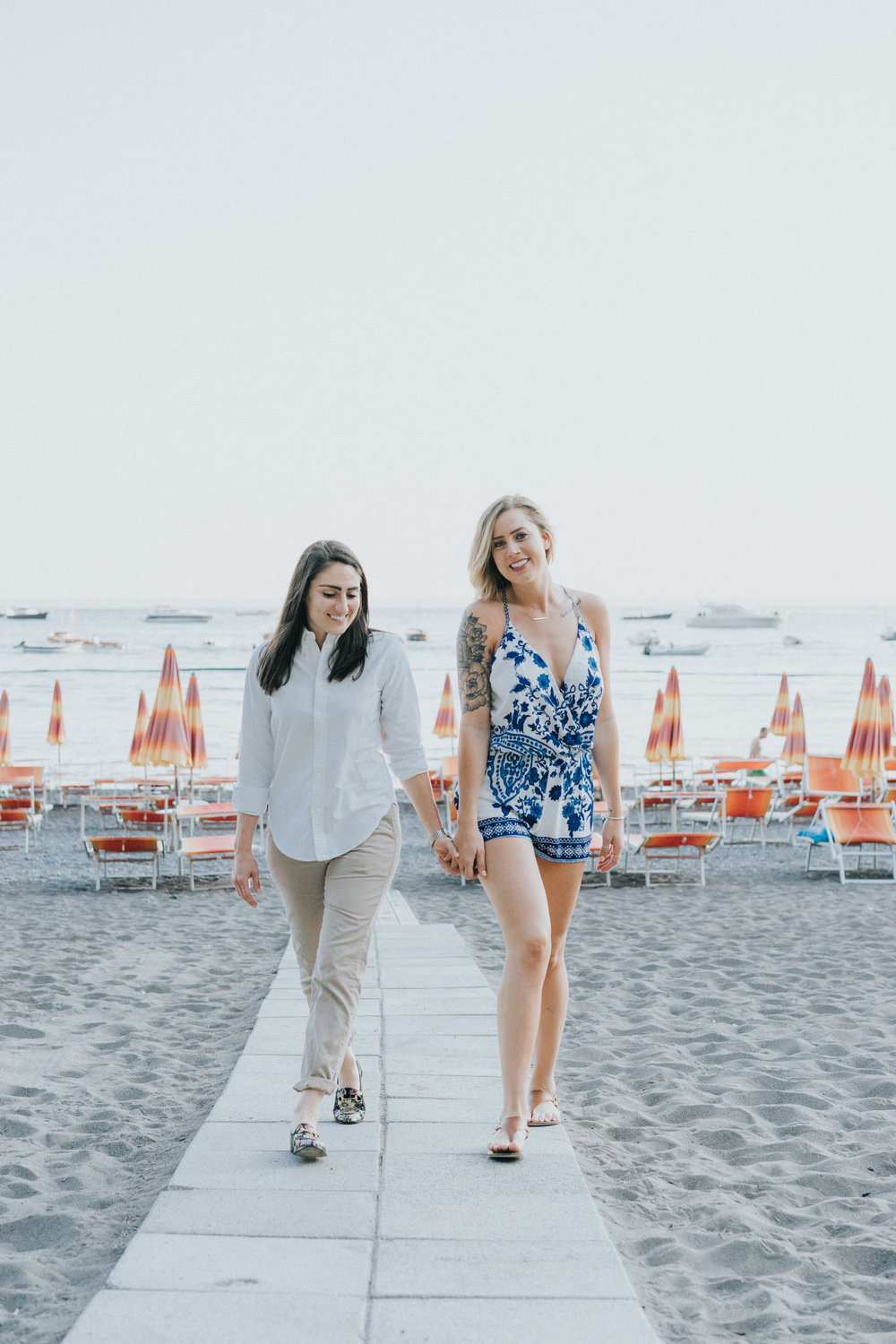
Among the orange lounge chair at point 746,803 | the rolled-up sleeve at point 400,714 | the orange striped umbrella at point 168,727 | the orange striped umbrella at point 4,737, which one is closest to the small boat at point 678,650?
the orange striped umbrella at point 4,737

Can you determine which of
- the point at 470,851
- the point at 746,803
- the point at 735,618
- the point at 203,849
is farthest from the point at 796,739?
the point at 735,618

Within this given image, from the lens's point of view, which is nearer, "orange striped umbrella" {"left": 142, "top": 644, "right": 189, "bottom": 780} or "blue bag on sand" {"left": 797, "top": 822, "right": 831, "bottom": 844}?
"blue bag on sand" {"left": 797, "top": 822, "right": 831, "bottom": 844}

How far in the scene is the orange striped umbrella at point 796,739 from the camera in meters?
16.1

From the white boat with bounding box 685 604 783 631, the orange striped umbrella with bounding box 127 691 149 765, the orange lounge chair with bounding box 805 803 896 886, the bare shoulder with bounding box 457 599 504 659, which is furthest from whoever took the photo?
the white boat with bounding box 685 604 783 631

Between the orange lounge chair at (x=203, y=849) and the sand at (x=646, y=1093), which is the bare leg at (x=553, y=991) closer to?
the sand at (x=646, y=1093)

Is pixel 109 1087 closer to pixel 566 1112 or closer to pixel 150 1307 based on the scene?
pixel 566 1112

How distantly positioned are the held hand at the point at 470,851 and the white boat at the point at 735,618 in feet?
329

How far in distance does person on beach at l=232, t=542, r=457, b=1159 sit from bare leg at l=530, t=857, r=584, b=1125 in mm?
304

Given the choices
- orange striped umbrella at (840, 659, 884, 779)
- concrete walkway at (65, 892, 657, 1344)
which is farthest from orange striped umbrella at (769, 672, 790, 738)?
concrete walkway at (65, 892, 657, 1344)

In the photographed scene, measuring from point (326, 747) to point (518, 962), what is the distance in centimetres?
71

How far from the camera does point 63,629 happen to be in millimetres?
93938

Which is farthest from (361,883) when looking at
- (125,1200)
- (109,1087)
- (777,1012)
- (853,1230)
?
(777,1012)

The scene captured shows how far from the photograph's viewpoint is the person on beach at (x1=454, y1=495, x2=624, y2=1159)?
281 cm

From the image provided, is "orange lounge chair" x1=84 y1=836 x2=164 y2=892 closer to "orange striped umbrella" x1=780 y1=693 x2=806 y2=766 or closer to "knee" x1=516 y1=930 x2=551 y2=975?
"knee" x1=516 y1=930 x2=551 y2=975
